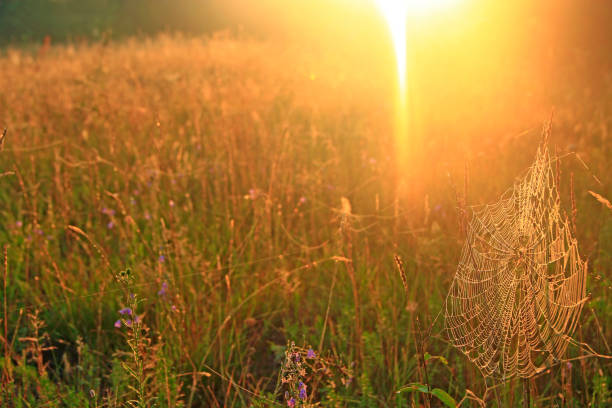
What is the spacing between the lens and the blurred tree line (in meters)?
24.4

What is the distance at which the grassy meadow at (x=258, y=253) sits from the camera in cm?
168

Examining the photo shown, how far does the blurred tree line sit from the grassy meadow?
20.8 m

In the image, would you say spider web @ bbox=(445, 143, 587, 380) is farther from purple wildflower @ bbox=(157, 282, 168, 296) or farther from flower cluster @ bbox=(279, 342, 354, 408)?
purple wildflower @ bbox=(157, 282, 168, 296)

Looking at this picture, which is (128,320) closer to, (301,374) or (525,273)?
(301,374)

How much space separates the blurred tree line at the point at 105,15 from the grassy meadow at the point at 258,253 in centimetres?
2085

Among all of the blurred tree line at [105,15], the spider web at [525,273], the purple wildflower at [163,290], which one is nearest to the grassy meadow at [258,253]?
the purple wildflower at [163,290]

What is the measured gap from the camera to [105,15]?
26.7 m

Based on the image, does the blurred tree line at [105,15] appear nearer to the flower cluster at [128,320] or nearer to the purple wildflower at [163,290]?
the purple wildflower at [163,290]

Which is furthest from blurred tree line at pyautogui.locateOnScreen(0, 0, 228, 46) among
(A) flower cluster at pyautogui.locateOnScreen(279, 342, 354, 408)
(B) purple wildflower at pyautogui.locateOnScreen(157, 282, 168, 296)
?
(A) flower cluster at pyautogui.locateOnScreen(279, 342, 354, 408)

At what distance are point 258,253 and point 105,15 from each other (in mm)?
27836

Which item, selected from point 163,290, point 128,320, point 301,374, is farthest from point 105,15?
point 301,374

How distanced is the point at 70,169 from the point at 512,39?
6.20 m

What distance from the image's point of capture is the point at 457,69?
7.50m

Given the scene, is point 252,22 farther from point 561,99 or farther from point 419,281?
point 419,281
